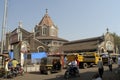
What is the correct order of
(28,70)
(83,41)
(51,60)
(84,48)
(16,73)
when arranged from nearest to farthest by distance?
(16,73)
(51,60)
(28,70)
(84,48)
(83,41)

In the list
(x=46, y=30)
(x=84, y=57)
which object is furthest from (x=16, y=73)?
(x=46, y=30)

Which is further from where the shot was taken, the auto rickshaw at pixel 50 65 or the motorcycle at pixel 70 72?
the auto rickshaw at pixel 50 65

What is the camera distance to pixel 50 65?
1024 inches

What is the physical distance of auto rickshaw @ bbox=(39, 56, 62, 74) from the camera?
1019 inches

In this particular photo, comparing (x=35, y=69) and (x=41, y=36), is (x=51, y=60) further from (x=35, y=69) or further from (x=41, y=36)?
(x=41, y=36)

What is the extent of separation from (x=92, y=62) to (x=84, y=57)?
143 cm

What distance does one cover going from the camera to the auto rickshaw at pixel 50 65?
25.9 m

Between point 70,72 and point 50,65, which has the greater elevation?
point 50,65

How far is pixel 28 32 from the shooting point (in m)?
61.8

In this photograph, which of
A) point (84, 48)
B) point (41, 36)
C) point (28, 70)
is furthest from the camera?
point (41, 36)

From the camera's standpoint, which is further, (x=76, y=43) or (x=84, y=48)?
(x=76, y=43)

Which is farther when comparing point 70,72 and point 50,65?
point 50,65

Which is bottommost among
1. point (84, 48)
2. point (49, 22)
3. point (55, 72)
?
point (55, 72)

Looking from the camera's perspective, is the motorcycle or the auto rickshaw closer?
the motorcycle
